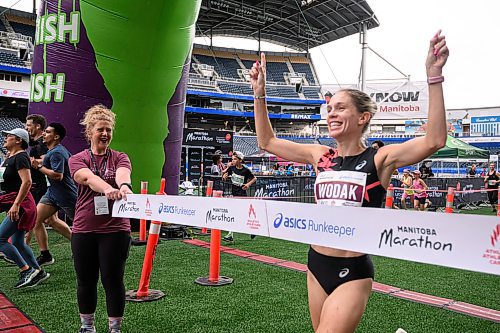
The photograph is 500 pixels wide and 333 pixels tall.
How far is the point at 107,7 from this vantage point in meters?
6.87

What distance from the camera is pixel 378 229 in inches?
63.6

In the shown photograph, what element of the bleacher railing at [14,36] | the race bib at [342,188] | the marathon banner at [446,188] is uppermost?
the bleacher railing at [14,36]

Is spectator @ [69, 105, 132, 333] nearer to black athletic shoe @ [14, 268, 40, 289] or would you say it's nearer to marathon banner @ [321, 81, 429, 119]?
black athletic shoe @ [14, 268, 40, 289]

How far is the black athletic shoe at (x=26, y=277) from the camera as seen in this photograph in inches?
172

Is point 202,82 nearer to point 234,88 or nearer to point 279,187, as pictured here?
point 234,88

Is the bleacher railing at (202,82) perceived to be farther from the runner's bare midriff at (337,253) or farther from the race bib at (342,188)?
the runner's bare midriff at (337,253)

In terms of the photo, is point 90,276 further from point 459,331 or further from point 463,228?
point 459,331

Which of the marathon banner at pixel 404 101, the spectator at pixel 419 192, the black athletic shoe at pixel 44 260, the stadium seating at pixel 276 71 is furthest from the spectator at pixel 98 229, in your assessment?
the stadium seating at pixel 276 71

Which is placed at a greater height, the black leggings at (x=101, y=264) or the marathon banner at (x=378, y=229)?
the marathon banner at (x=378, y=229)

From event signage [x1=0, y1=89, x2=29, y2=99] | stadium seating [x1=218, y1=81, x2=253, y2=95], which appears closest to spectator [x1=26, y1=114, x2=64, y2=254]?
event signage [x1=0, y1=89, x2=29, y2=99]

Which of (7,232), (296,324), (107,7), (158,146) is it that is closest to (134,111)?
(158,146)

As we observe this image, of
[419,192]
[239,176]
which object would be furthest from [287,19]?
[239,176]

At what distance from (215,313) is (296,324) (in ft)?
2.51

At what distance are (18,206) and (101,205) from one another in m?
1.99
